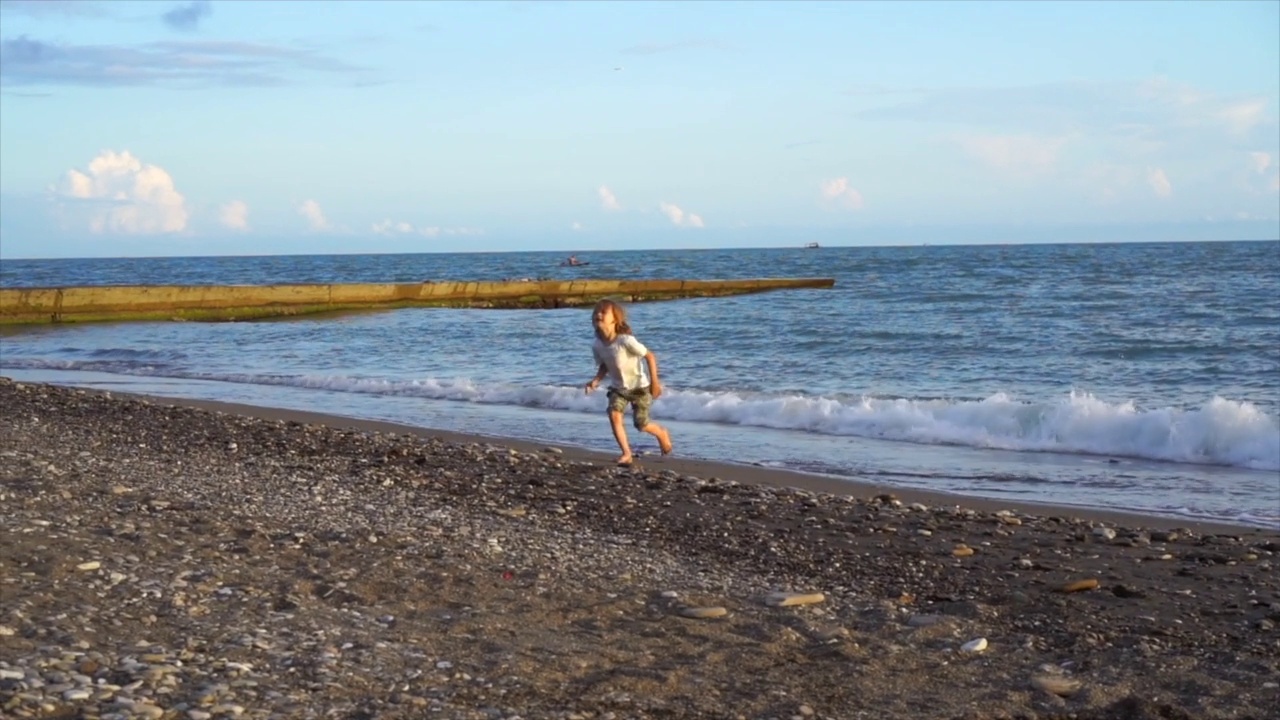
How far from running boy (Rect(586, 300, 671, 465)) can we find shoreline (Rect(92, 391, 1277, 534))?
405 millimetres

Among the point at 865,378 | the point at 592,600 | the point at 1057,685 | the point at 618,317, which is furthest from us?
the point at 865,378

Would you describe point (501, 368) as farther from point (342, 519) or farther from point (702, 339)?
point (342, 519)

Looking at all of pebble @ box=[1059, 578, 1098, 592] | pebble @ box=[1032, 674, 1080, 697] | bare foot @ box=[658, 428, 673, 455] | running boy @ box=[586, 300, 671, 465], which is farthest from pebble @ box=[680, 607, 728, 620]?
bare foot @ box=[658, 428, 673, 455]

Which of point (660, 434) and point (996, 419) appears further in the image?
point (996, 419)

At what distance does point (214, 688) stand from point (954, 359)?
2080 cm

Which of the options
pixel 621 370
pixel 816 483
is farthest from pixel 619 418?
pixel 816 483

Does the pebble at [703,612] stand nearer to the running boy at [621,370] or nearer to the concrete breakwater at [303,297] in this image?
the running boy at [621,370]

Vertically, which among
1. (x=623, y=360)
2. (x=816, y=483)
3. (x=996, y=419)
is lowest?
(x=816, y=483)

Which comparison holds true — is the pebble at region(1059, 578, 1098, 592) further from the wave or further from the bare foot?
the wave

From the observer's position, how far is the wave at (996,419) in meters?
13.5

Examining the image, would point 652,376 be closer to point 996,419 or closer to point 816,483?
point 816,483

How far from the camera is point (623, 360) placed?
11781 millimetres

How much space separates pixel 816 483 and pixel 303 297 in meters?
33.3

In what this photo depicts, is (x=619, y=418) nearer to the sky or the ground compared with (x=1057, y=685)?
nearer to the sky
